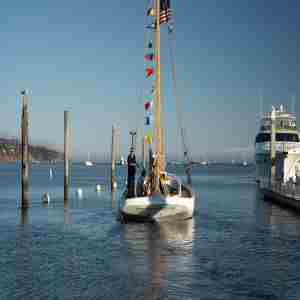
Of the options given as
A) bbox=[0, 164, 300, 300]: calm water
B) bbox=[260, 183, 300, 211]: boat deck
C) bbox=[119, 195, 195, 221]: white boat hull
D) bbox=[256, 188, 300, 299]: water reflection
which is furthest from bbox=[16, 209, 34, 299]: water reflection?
bbox=[260, 183, 300, 211]: boat deck

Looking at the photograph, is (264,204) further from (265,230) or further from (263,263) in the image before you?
(263,263)

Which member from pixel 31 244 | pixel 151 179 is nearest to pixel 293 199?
pixel 151 179

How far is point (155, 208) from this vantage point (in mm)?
25188

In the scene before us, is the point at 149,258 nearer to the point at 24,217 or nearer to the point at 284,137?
the point at 24,217

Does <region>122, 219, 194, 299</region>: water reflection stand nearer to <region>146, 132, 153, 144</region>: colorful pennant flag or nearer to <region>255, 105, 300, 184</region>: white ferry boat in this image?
<region>146, 132, 153, 144</region>: colorful pennant flag

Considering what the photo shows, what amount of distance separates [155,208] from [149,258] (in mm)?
7159

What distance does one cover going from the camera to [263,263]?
1741 centimetres

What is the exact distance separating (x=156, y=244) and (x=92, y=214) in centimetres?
1315

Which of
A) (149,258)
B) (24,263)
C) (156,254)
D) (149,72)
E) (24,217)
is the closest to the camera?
(24,263)

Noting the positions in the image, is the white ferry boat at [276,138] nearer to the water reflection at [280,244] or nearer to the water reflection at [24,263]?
the water reflection at [280,244]

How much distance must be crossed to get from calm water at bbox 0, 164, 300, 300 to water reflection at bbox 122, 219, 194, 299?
3 cm

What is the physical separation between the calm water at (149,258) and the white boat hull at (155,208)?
55 cm

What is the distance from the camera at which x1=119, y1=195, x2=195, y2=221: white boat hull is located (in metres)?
24.9

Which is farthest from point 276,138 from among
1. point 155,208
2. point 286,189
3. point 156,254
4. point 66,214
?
point 156,254
